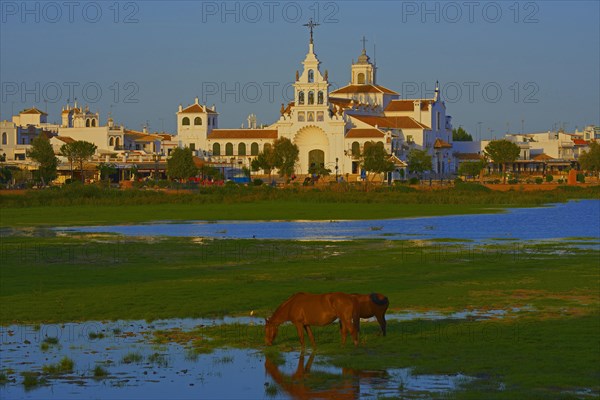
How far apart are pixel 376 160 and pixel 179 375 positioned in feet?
346

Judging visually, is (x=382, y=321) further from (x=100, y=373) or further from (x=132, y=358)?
(x=100, y=373)

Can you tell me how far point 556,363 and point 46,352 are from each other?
726 cm

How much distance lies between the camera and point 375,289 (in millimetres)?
24984

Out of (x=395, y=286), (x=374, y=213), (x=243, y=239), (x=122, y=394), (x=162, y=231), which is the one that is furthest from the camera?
(x=374, y=213)

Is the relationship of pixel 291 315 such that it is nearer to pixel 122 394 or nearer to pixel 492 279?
pixel 122 394

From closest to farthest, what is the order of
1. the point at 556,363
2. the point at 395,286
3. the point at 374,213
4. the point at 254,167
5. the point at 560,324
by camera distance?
the point at 556,363
the point at 560,324
the point at 395,286
the point at 374,213
the point at 254,167

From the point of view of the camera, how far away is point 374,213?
208 ft

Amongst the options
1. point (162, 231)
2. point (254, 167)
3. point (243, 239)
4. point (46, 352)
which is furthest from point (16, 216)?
point (254, 167)

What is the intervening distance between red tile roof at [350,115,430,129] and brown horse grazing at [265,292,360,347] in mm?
125304

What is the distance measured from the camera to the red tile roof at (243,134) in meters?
144

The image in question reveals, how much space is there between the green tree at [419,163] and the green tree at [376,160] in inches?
332

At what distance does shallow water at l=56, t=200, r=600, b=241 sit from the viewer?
44.4 m

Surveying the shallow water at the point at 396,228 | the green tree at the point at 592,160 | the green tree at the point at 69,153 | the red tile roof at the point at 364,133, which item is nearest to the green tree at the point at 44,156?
the green tree at the point at 69,153

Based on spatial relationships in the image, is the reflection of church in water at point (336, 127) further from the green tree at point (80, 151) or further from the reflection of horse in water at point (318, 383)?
the reflection of horse in water at point (318, 383)
